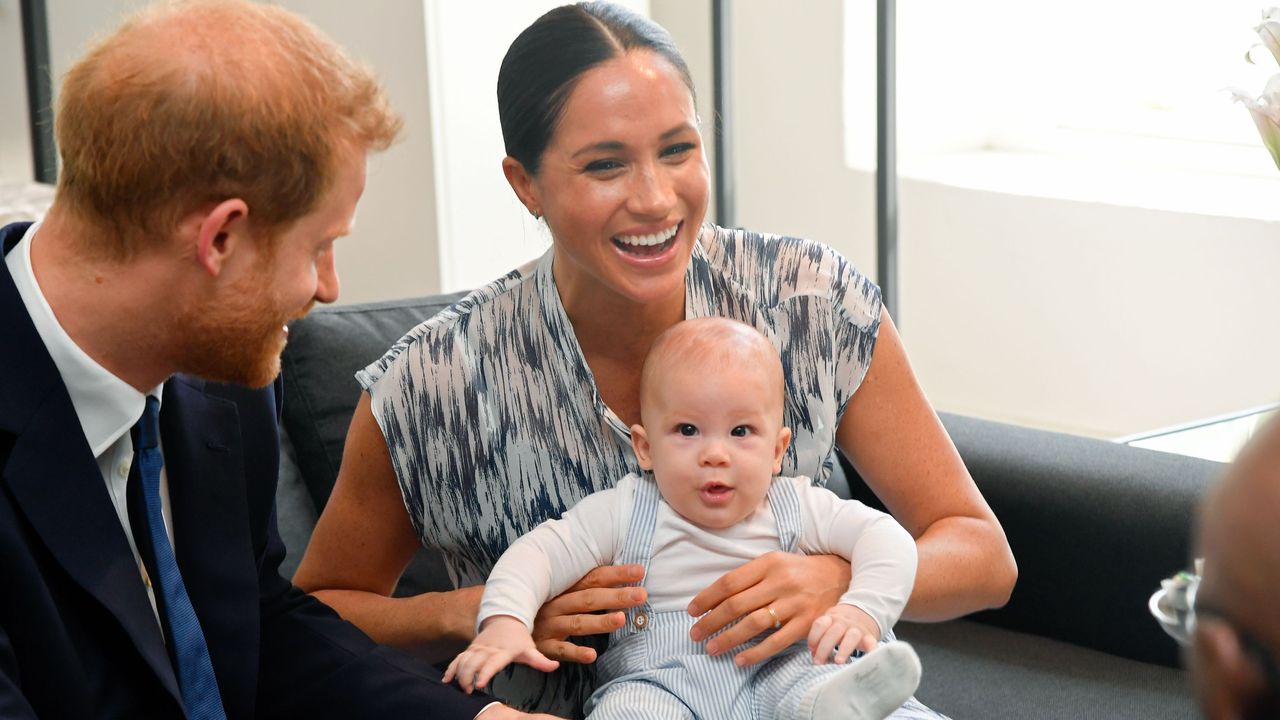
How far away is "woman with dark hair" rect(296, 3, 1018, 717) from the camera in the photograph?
1.81m

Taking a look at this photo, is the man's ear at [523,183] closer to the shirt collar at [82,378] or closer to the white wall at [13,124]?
the shirt collar at [82,378]

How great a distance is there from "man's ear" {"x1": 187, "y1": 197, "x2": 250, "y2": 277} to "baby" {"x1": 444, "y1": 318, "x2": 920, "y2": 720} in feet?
1.75

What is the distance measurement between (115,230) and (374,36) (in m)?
3.15

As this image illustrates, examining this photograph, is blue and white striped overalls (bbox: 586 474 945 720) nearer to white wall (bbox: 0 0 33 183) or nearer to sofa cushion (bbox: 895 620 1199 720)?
sofa cushion (bbox: 895 620 1199 720)

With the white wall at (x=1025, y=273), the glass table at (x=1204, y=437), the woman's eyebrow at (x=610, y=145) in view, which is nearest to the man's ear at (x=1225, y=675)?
the woman's eyebrow at (x=610, y=145)

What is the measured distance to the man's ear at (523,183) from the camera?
1.89 metres

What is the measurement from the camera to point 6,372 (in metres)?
1.34

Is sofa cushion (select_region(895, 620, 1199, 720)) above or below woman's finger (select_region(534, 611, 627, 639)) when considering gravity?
below

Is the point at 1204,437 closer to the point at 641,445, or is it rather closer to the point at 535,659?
the point at 641,445

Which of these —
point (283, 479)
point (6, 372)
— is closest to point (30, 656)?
point (6, 372)

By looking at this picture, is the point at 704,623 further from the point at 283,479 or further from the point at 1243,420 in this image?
the point at 1243,420

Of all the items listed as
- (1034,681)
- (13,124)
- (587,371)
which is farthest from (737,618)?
(13,124)

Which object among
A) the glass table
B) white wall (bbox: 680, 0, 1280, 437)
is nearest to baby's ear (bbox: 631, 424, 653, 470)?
A: the glass table

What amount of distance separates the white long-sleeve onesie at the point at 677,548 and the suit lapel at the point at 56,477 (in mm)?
450
